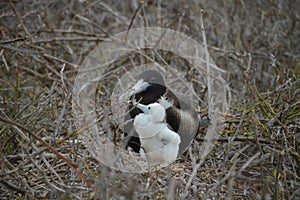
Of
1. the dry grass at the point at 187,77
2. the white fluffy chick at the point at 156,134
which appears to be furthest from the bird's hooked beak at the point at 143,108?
the dry grass at the point at 187,77

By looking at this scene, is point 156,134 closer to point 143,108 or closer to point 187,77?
point 143,108

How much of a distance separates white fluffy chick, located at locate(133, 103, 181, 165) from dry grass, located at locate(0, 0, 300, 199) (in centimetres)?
6

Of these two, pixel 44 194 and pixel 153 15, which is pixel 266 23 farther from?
pixel 44 194

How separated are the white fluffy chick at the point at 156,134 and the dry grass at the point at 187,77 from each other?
61 mm

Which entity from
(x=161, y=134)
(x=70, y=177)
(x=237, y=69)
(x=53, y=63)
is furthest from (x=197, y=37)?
(x=70, y=177)

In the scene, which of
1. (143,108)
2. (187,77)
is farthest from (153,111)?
(187,77)

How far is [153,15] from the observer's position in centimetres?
352

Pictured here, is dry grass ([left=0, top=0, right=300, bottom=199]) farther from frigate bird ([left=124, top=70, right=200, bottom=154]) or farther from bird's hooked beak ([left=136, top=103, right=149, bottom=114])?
bird's hooked beak ([left=136, top=103, right=149, bottom=114])

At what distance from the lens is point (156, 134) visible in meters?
1.75

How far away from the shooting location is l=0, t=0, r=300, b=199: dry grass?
1.45 meters

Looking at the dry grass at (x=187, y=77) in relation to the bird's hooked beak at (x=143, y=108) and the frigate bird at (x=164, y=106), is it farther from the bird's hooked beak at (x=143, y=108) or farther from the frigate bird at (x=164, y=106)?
the bird's hooked beak at (x=143, y=108)

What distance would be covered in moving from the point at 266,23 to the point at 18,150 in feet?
6.40

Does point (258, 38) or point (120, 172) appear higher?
point (120, 172)

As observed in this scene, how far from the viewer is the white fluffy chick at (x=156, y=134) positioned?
5.70 feet
